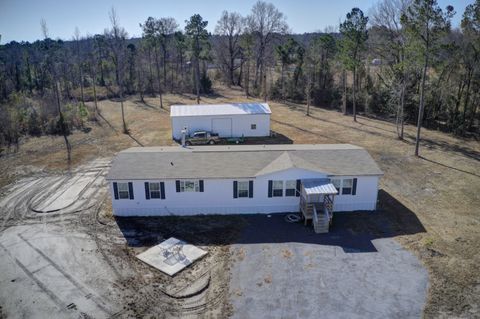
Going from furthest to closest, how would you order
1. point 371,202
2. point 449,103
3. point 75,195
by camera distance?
point 449,103 < point 75,195 < point 371,202

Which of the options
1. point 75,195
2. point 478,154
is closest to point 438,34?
point 478,154

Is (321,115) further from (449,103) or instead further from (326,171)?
(326,171)

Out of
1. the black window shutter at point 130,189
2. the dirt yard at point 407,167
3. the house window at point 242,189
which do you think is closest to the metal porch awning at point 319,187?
the dirt yard at point 407,167

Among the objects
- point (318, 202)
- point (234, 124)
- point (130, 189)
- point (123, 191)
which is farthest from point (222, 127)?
point (318, 202)

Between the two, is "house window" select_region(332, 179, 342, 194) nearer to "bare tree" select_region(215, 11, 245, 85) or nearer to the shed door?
the shed door

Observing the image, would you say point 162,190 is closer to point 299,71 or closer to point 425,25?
point 425,25

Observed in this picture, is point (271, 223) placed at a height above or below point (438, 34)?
below

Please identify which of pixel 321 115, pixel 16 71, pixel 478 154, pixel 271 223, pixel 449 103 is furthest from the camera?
pixel 16 71
